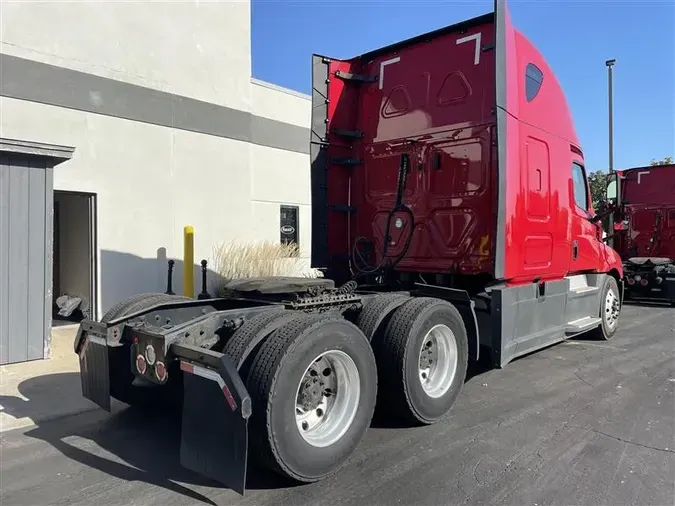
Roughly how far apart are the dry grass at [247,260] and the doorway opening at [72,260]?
7.96 ft

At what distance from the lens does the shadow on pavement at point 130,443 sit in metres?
3.69

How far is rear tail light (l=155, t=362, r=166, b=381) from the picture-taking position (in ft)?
12.1

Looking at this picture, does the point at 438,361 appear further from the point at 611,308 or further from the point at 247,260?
the point at 247,260

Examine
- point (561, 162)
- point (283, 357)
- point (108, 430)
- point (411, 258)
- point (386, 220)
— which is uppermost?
point (561, 162)

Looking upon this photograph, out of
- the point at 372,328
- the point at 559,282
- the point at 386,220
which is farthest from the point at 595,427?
the point at 386,220

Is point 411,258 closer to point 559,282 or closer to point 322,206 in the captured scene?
point 322,206

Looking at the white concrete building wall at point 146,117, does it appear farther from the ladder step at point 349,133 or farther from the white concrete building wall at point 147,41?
the ladder step at point 349,133

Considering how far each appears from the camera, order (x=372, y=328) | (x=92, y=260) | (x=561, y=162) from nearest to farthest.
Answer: (x=372, y=328)
(x=561, y=162)
(x=92, y=260)

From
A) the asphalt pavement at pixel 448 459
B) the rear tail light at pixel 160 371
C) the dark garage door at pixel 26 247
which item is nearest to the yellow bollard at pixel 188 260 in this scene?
the dark garage door at pixel 26 247

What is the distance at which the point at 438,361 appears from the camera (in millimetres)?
5148

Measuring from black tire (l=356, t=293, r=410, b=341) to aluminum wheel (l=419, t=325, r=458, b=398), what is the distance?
429 mm

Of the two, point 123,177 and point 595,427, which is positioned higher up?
point 123,177

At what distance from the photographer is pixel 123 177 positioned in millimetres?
9586

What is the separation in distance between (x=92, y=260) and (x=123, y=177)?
61.4 inches
